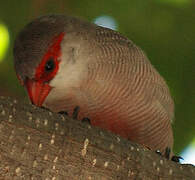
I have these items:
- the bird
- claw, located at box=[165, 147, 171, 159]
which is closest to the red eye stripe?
the bird

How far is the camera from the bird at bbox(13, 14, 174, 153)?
4676mm

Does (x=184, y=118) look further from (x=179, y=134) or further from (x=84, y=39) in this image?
(x=84, y=39)

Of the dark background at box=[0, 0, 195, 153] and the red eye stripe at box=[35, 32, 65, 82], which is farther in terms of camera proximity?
the dark background at box=[0, 0, 195, 153]


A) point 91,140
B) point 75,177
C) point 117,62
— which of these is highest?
point 117,62

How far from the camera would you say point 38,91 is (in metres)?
4.61

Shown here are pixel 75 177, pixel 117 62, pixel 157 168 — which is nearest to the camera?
pixel 75 177

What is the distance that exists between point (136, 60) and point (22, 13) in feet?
4.37

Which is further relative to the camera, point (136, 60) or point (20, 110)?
point (136, 60)

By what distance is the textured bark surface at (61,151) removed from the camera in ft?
9.11

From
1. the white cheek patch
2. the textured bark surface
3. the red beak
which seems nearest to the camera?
the textured bark surface

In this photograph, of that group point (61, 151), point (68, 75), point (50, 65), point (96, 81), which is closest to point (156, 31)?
point (96, 81)

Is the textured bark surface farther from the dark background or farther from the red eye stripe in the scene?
the dark background

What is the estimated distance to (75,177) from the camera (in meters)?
2.92

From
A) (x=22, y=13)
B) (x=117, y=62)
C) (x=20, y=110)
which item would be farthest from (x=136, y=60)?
(x=20, y=110)
